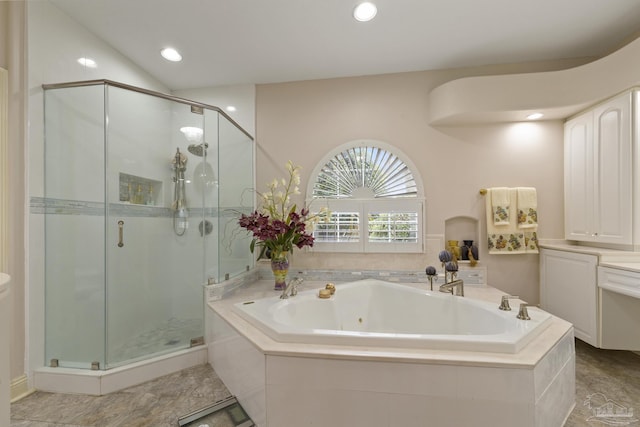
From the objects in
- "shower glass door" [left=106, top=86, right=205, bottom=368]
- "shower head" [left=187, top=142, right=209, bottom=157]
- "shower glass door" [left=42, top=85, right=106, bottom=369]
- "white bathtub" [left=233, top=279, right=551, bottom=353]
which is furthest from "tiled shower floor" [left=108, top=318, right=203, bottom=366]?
"shower head" [left=187, top=142, right=209, bottom=157]

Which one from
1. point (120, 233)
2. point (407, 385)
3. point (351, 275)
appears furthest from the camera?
point (351, 275)

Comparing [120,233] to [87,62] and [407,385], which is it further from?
[407,385]

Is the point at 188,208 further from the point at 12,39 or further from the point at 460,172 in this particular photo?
the point at 460,172

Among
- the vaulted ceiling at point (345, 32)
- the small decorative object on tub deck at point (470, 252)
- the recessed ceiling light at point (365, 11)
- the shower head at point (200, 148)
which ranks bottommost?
the small decorative object on tub deck at point (470, 252)

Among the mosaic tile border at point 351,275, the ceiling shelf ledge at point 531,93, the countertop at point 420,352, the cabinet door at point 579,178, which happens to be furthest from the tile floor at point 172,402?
the ceiling shelf ledge at point 531,93

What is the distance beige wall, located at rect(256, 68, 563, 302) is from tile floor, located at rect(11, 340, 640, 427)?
81cm

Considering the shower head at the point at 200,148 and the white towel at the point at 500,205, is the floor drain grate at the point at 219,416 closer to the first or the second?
the shower head at the point at 200,148

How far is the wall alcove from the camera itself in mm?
2525

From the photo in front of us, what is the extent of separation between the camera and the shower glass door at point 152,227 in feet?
6.16

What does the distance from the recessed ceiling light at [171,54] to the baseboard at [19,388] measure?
2.49 metres

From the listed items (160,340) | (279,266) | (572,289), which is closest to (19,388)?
(160,340)

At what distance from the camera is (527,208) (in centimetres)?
235

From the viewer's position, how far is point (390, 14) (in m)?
1.82

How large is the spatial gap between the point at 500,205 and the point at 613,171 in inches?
28.6
